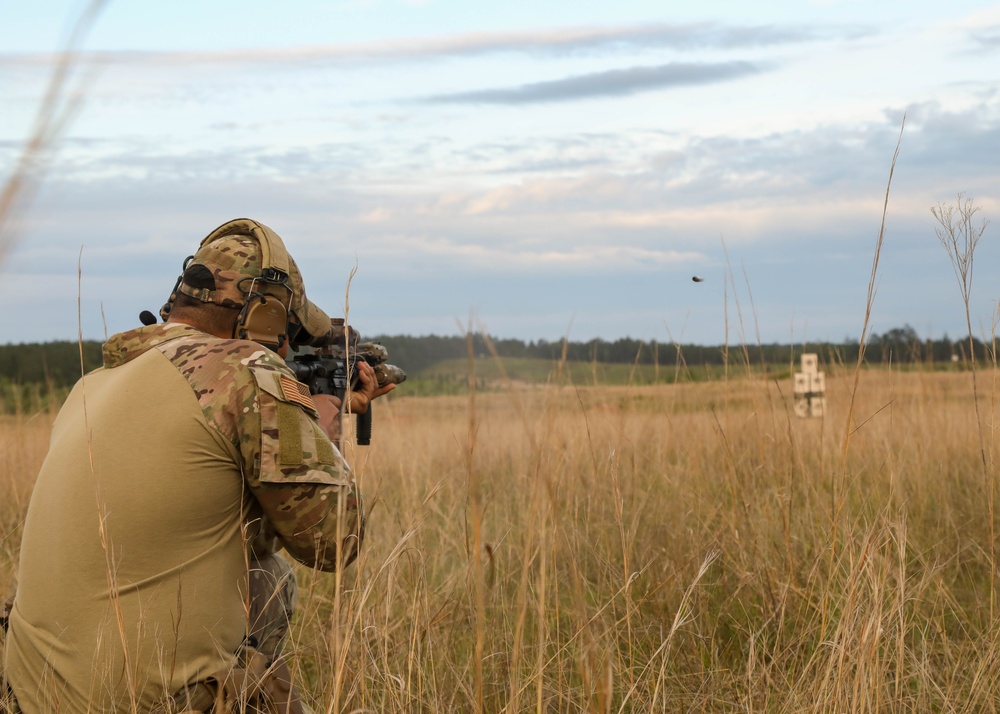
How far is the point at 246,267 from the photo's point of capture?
96.0 inches

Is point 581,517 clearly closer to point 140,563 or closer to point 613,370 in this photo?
point 613,370

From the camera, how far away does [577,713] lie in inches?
97.8

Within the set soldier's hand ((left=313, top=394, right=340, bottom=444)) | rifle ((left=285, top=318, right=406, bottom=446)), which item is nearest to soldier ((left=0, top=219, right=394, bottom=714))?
soldier's hand ((left=313, top=394, right=340, bottom=444))

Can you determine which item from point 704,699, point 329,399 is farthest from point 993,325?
point 329,399

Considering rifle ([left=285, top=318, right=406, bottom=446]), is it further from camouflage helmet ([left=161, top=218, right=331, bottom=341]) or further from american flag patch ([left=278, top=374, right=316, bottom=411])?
american flag patch ([left=278, top=374, right=316, bottom=411])

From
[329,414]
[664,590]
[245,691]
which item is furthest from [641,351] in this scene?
[245,691]

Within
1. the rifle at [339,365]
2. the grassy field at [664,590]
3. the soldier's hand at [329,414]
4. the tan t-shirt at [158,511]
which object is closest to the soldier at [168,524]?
the tan t-shirt at [158,511]

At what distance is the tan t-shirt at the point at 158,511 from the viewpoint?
2045 millimetres

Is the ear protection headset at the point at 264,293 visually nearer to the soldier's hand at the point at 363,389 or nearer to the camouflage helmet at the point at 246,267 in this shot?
the camouflage helmet at the point at 246,267

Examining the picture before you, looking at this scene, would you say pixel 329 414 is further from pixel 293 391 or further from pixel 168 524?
pixel 168 524

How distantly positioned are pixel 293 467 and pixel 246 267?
0.64 meters

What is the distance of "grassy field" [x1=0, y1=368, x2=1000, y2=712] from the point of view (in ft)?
6.17

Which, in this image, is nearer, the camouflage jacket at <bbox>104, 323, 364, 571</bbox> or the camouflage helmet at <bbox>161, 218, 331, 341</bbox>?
the camouflage jacket at <bbox>104, 323, 364, 571</bbox>

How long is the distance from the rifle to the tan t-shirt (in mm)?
556
